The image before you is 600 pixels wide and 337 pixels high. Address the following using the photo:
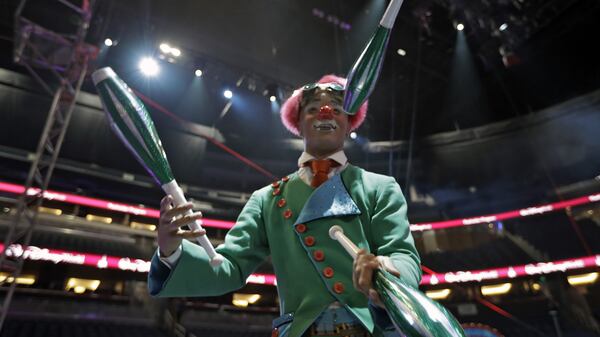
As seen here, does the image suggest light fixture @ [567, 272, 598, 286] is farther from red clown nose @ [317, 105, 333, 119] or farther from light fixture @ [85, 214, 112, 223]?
light fixture @ [85, 214, 112, 223]

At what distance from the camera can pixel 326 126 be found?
1803mm

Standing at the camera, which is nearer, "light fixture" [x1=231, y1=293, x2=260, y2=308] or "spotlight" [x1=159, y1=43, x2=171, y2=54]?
"spotlight" [x1=159, y1=43, x2=171, y2=54]

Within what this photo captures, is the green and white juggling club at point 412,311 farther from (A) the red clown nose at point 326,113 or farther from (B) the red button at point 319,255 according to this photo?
(A) the red clown nose at point 326,113

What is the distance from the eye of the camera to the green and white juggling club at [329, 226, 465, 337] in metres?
0.90

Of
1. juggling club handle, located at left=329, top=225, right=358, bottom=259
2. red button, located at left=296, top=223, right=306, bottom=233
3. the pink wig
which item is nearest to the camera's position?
juggling club handle, located at left=329, top=225, right=358, bottom=259

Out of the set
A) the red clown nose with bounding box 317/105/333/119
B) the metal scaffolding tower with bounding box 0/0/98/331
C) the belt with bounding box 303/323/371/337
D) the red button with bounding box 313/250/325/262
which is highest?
the metal scaffolding tower with bounding box 0/0/98/331

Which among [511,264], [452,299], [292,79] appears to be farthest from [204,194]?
[511,264]

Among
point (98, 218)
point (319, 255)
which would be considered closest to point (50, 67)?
point (98, 218)

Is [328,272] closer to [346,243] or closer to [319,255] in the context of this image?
[319,255]

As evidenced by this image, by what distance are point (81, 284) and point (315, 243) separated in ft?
47.6

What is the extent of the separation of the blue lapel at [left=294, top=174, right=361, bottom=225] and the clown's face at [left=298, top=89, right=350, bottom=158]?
0.24 m

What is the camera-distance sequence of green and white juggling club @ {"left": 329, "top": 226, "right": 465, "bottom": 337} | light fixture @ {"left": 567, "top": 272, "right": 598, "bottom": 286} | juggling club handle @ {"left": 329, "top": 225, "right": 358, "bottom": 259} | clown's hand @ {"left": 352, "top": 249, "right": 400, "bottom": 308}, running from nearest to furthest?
green and white juggling club @ {"left": 329, "top": 226, "right": 465, "bottom": 337}, clown's hand @ {"left": 352, "top": 249, "right": 400, "bottom": 308}, juggling club handle @ {"left": 329, "top": 225, "right": 358, "bottom": 259}, light fixture @ {"left": 567, "top": 272, "right": 598, "bottom": 286}

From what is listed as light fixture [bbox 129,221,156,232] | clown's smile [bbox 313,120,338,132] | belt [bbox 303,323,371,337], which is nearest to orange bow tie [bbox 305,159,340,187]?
clown's smile [bbox 313,120,338,132]

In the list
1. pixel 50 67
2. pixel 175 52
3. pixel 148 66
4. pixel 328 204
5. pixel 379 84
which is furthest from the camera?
pixel 379 84
